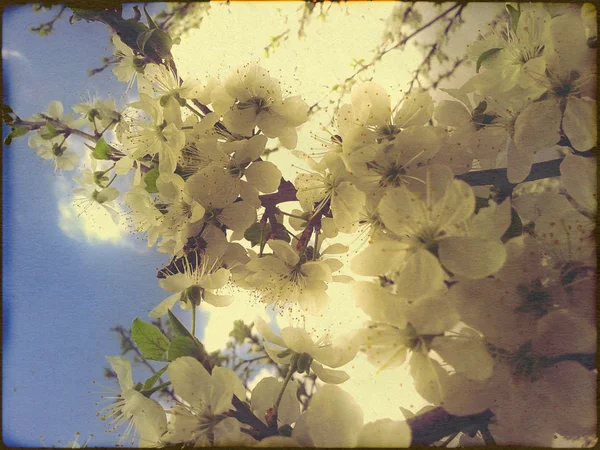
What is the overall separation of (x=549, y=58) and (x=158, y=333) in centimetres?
111

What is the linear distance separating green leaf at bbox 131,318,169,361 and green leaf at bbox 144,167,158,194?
0.34 meters

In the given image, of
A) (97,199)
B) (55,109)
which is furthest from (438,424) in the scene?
(55,109)

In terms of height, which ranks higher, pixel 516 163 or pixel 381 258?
pixel 516 163

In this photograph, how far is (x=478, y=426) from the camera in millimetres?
995

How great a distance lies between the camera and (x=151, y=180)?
42.3 inches

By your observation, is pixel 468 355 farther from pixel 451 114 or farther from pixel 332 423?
pixel 451 114

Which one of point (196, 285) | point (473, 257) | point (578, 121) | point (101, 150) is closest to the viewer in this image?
point (473, 257)

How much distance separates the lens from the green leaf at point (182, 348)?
41.4 inches

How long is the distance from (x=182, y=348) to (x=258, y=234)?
0.33m

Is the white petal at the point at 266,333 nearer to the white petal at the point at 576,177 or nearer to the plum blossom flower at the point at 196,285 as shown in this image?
the plum blossom flower at the point at 196,285

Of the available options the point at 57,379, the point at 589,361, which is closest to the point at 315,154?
the point at 589,361

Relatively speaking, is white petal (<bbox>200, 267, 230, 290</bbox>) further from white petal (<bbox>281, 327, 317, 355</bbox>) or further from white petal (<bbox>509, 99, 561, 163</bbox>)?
white petal (<bbox>509, 99, 561, 163</bbox>)

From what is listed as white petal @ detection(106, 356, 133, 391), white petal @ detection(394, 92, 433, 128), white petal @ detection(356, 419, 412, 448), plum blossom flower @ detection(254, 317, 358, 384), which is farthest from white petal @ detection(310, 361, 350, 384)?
white petal @ detection(394, 92, 433, 128)

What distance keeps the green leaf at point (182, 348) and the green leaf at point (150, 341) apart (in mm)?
25
